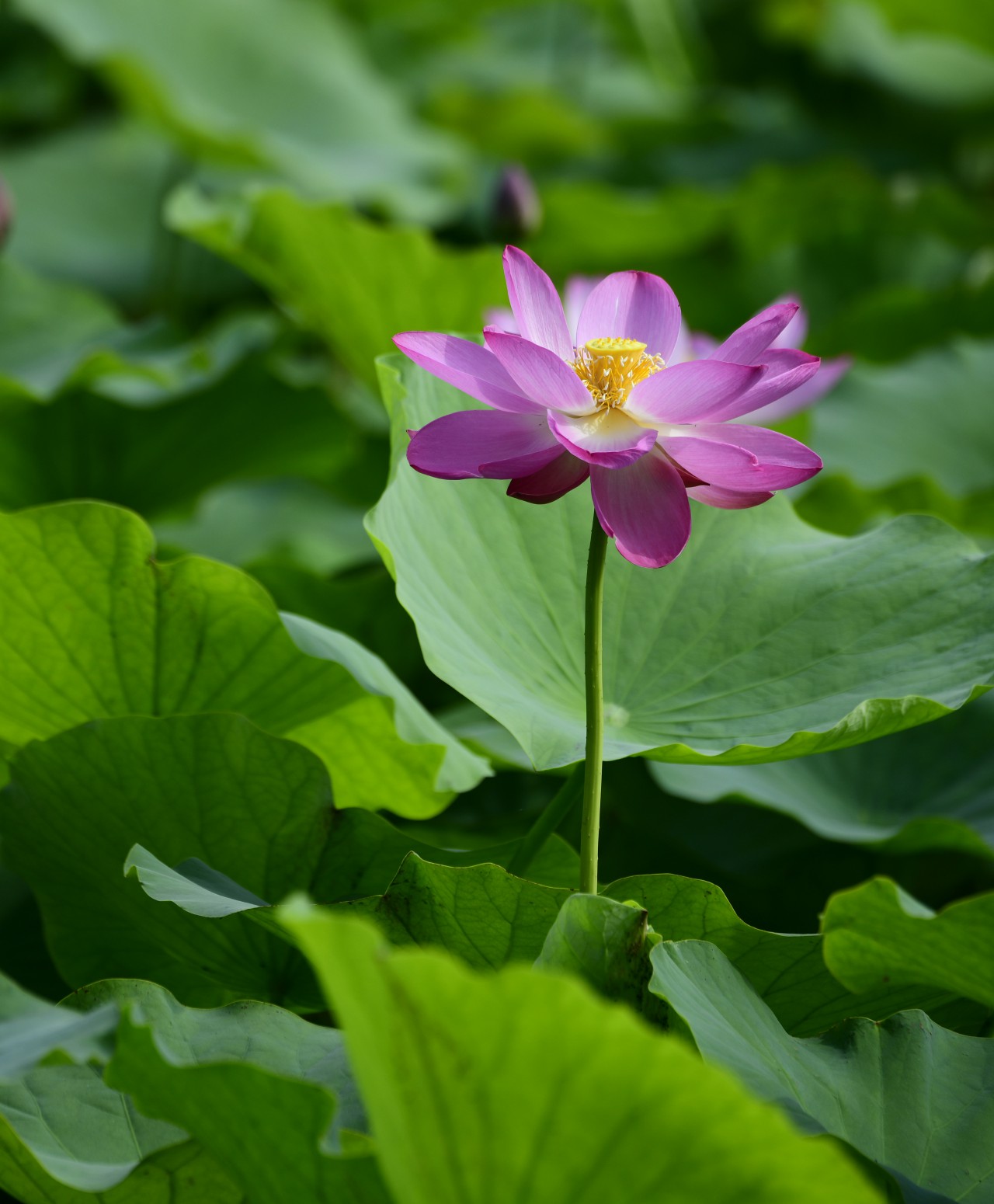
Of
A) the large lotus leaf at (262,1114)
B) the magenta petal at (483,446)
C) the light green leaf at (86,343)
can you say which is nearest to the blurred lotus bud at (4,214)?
the light green leaf at (86,343)

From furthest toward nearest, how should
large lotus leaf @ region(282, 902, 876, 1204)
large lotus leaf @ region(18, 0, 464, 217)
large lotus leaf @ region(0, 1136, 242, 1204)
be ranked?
large lotus leaf @ region(18, 0, 464, 217) → large lotus leaf @ region(0, 1136, 242, 1204) → large lotus leaf @ region(282, 902, 876, 1204)

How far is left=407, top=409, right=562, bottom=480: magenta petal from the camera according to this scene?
53 cm

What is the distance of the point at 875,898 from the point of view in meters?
0.55

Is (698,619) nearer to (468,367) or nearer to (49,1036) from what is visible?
(468,367)

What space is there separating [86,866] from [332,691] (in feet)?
0.52

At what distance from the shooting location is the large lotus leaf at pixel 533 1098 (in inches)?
14.0

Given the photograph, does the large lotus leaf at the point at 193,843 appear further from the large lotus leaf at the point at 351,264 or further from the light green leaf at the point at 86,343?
the large lotus leaf at the point at 351,264

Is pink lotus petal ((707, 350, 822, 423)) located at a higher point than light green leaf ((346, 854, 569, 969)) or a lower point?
higher

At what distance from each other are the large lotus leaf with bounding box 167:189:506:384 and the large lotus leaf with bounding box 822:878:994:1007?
2.81 ft

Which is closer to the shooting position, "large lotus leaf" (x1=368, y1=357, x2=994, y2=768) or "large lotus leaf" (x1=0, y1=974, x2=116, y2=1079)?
"large lotus leaf" (x1=0, y1=974, x2=116, y2=1079)

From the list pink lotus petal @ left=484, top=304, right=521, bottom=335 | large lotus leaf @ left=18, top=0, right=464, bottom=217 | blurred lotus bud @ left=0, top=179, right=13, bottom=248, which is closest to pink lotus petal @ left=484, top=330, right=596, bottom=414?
pink lotus petal @ left=484, top=304, right=521, bottom=335

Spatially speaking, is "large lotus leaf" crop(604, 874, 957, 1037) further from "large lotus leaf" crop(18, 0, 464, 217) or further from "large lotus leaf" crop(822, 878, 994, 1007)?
"large lotus leaf" crop(18, 0, 464, 217)

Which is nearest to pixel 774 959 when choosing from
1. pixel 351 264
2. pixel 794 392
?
pixel 794 392

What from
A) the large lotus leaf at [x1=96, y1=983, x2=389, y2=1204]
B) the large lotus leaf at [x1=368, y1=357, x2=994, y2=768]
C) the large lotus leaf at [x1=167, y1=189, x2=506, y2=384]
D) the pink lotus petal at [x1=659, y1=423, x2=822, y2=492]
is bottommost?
the large lotus leaf at [x1=167, y1=189, x2=506, y2=384]
